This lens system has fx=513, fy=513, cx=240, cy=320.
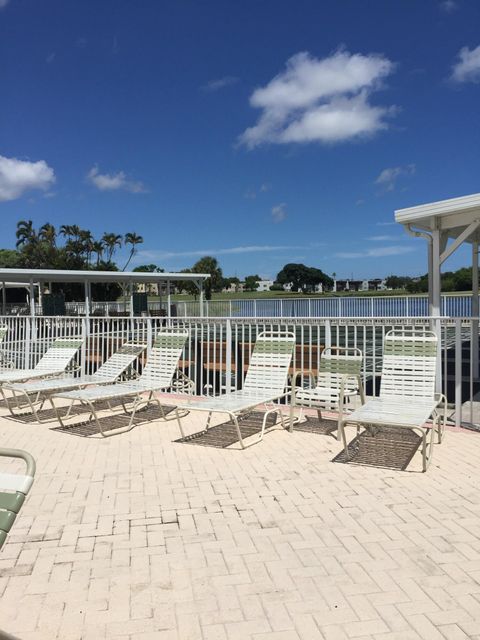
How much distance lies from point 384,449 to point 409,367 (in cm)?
102

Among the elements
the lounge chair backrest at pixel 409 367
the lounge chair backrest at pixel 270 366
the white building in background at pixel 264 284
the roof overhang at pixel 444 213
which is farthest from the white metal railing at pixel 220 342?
the white building in background at pixel 264 284

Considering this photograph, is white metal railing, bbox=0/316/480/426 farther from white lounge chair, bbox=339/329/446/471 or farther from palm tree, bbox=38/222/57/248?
palm tree, bbox=38/222/57/248

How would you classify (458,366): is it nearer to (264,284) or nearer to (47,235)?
(47,235)

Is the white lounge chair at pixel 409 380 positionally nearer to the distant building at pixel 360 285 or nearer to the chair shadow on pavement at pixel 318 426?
the chair shadow on pavement at pixel 318 426

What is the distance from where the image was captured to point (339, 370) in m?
6.03

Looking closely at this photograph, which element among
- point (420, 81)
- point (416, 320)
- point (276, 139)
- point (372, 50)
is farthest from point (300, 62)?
point (276, 139)

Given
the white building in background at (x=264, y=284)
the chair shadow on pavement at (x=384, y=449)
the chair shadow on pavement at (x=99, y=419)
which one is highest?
the white building in background at (x=264, y=284)

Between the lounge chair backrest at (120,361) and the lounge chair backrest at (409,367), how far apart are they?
356 cm

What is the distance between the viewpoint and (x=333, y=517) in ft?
11.8

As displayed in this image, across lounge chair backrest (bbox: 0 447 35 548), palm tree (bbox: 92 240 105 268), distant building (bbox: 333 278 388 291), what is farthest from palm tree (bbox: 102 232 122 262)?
lounge chair backrest (bbox: 0 447 35 548)

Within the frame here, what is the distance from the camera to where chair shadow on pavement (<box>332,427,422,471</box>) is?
15.8ft

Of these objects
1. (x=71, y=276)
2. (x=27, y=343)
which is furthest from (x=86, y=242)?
(x=27, y=343)

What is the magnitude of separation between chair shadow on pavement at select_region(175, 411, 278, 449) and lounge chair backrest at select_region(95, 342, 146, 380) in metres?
1.80

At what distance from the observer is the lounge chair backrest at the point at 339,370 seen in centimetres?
593
